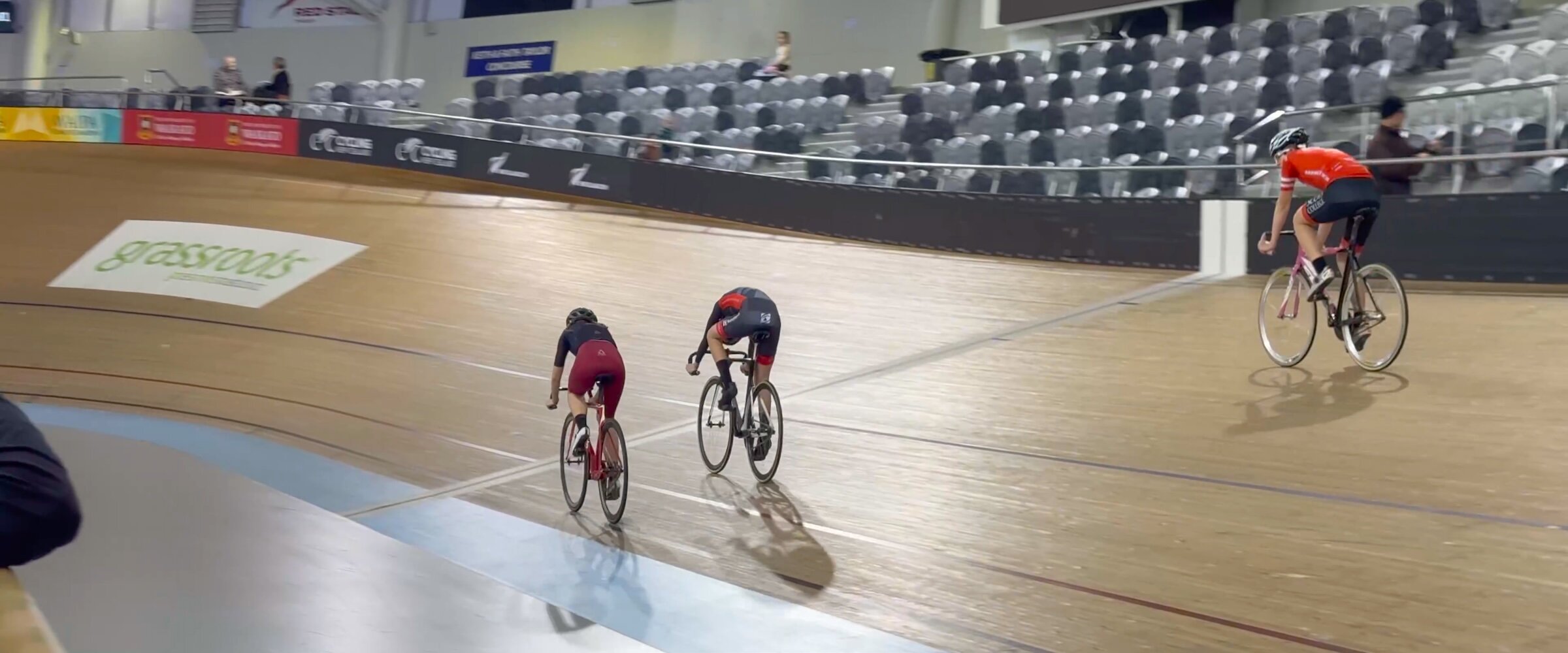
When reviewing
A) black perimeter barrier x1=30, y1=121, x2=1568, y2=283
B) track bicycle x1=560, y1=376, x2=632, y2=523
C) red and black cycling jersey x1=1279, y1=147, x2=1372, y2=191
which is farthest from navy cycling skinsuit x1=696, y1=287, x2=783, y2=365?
black perimeter barrier x1=30, y1=121, x2=1568, y2=283

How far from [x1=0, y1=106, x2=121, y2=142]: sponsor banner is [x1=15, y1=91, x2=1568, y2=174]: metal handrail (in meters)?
0.44

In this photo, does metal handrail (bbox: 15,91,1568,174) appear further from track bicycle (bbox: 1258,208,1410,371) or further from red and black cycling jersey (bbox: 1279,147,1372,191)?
red and black cycling jersey (bbox: 1279,147,1372,191)

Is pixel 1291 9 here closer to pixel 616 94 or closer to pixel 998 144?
pixel 998 144

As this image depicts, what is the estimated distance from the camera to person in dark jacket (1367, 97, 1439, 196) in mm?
7379

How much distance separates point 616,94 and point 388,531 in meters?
11.8

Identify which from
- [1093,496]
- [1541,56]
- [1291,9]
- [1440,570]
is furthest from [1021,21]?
[1440,570]

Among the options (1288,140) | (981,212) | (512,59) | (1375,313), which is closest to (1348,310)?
(1375,313)

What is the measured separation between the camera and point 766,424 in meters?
5.33

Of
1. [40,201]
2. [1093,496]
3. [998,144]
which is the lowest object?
[1093,496]

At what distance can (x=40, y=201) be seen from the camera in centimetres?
1326

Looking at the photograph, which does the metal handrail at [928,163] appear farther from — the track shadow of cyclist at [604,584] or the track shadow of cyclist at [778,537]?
the track shadow of cyclist at [604,584]

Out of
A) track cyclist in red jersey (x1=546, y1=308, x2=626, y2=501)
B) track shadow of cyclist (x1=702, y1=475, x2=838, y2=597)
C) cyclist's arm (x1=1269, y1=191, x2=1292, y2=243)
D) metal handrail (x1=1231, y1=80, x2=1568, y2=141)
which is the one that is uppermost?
metal handrail (x1=1231, y1=80, x2=1568, y2=141)

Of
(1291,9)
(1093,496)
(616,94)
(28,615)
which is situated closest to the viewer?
(28,615)

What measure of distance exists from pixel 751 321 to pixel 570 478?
1163 millimetres
